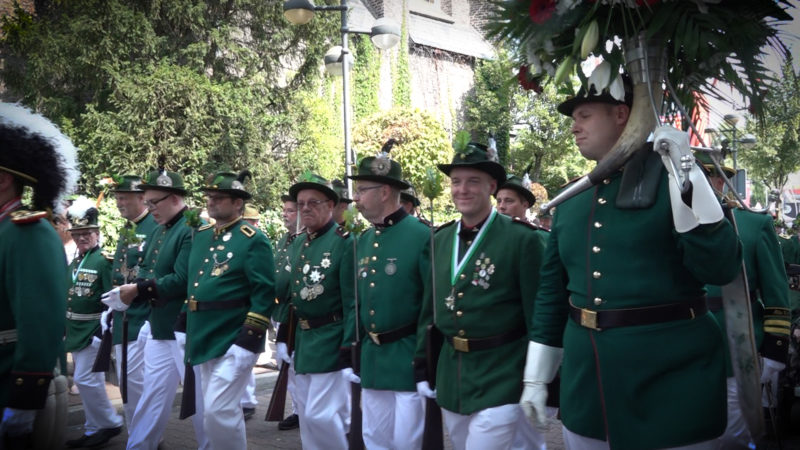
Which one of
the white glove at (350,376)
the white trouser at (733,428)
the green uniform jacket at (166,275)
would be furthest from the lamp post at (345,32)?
the white trouser at (733,428)

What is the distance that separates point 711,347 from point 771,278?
8.29ft

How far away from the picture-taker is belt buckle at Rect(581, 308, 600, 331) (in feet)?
9.93

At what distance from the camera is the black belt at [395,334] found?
198 inches

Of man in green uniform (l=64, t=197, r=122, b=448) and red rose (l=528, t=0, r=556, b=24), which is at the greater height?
red rose (l=528, t=0, r=556, b=24)

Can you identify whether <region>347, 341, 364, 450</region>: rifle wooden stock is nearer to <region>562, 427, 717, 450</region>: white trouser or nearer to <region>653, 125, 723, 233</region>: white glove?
<region>562, 427, 717, 450</region>: white trouser

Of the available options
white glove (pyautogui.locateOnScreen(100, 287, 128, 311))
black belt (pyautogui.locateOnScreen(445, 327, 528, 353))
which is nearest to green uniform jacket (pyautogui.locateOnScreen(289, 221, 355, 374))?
black belt (pyautogui.locateOnScreen(445, 327, 528, 353))

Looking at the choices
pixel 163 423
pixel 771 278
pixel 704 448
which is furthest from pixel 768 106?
pixel 163 423

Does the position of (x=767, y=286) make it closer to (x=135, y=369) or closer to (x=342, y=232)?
(x=342, y=232)

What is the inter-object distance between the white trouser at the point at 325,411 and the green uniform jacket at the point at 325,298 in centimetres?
13

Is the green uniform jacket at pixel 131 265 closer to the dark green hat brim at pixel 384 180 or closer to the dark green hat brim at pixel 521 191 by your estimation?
the dark green hat brim at pixel 384 180

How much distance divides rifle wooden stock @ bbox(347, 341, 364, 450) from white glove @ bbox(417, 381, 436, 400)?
2.51 feet

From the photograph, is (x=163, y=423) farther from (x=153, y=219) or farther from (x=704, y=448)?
(x=704, y=448)

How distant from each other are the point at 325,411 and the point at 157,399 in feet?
6.10

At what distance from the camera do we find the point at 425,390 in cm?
457
